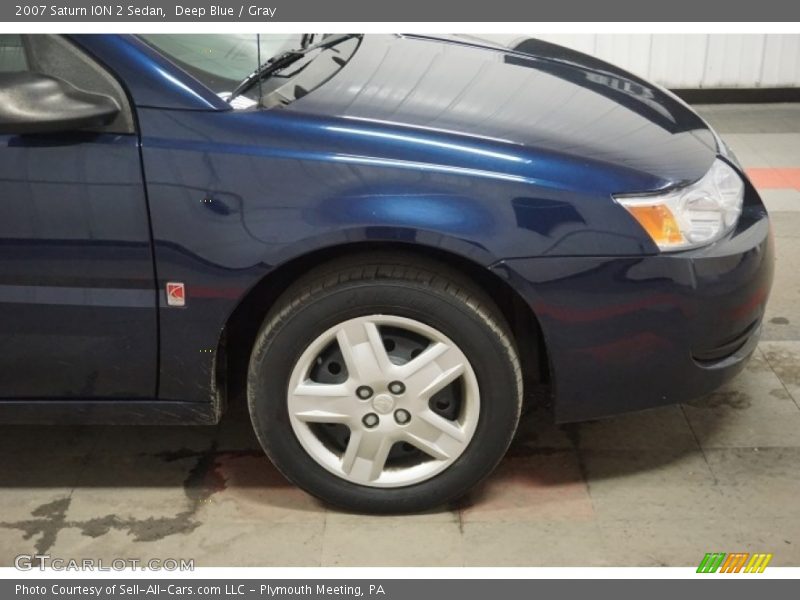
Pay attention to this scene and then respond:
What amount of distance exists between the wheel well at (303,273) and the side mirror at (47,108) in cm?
54

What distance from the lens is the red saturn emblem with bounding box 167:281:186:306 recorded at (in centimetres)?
259

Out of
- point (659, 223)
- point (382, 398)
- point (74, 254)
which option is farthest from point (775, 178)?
point (74, 254)

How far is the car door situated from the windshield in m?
0.22

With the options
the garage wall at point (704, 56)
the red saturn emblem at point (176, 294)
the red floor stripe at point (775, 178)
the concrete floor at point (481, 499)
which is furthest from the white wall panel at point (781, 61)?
the red saturn emblem at point (176, 294)

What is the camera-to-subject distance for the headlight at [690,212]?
2588 mm

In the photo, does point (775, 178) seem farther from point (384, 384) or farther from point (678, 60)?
point (384, 384)

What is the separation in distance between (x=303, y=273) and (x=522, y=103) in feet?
2.43

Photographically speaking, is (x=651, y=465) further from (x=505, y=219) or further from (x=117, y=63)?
(x=117, y=63)

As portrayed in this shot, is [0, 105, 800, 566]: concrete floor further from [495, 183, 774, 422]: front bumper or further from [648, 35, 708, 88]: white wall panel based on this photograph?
[648, 35, 708, 88]: white wall panel

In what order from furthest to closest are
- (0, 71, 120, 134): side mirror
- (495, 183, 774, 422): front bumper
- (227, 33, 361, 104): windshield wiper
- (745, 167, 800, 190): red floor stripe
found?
(745, 167, 800, 190): red floor stripe < (227, 33, 361, 104): windshield wiper < (495, 183, 774, 422): front bumper < (0, 71, 120, 134): side mirror

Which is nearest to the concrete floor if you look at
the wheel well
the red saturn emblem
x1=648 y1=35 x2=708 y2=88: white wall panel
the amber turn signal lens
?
the wheel well

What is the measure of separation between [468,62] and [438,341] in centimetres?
94

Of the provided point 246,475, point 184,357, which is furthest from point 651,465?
point 184,357

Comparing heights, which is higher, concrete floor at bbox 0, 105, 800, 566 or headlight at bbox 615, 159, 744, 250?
headlight at bbox 615, 159, 744, 250
